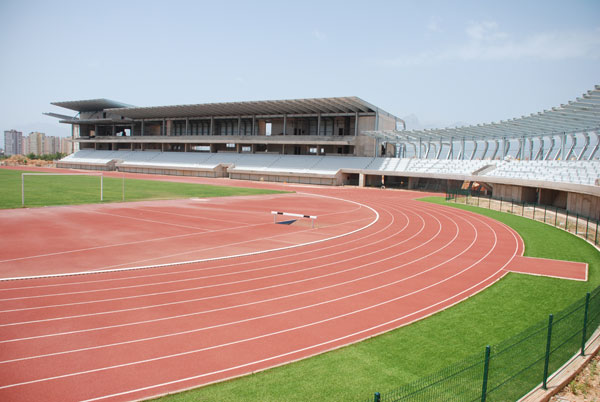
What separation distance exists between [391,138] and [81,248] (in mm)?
47832

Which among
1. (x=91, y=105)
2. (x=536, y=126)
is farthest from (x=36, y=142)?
(x=536, y=126)

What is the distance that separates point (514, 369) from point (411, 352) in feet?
5.58

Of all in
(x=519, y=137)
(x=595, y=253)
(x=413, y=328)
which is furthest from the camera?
(x=519, y=137)

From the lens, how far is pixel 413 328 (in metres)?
8.41

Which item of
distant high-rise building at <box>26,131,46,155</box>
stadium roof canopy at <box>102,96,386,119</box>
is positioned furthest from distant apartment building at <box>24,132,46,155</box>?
stadium roof canopy at <box>102,96,386,119</box>

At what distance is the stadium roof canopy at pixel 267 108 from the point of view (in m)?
55.8

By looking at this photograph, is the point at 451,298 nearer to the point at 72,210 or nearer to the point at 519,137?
the point at 72,210

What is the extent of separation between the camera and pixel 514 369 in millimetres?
6242

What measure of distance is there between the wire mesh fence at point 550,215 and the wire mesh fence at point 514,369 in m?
13.1

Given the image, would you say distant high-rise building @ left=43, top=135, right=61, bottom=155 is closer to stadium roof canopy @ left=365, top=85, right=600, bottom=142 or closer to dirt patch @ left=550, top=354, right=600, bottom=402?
stadium roof canopy @ left=365, top=85, right=600, bottom=142

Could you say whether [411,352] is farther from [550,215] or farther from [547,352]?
[550,215]

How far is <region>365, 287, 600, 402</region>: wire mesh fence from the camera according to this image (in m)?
5.63

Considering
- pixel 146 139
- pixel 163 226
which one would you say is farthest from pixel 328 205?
pixel 146 139

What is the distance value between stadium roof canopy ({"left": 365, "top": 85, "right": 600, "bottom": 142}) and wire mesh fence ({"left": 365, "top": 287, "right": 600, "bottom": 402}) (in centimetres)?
1814
